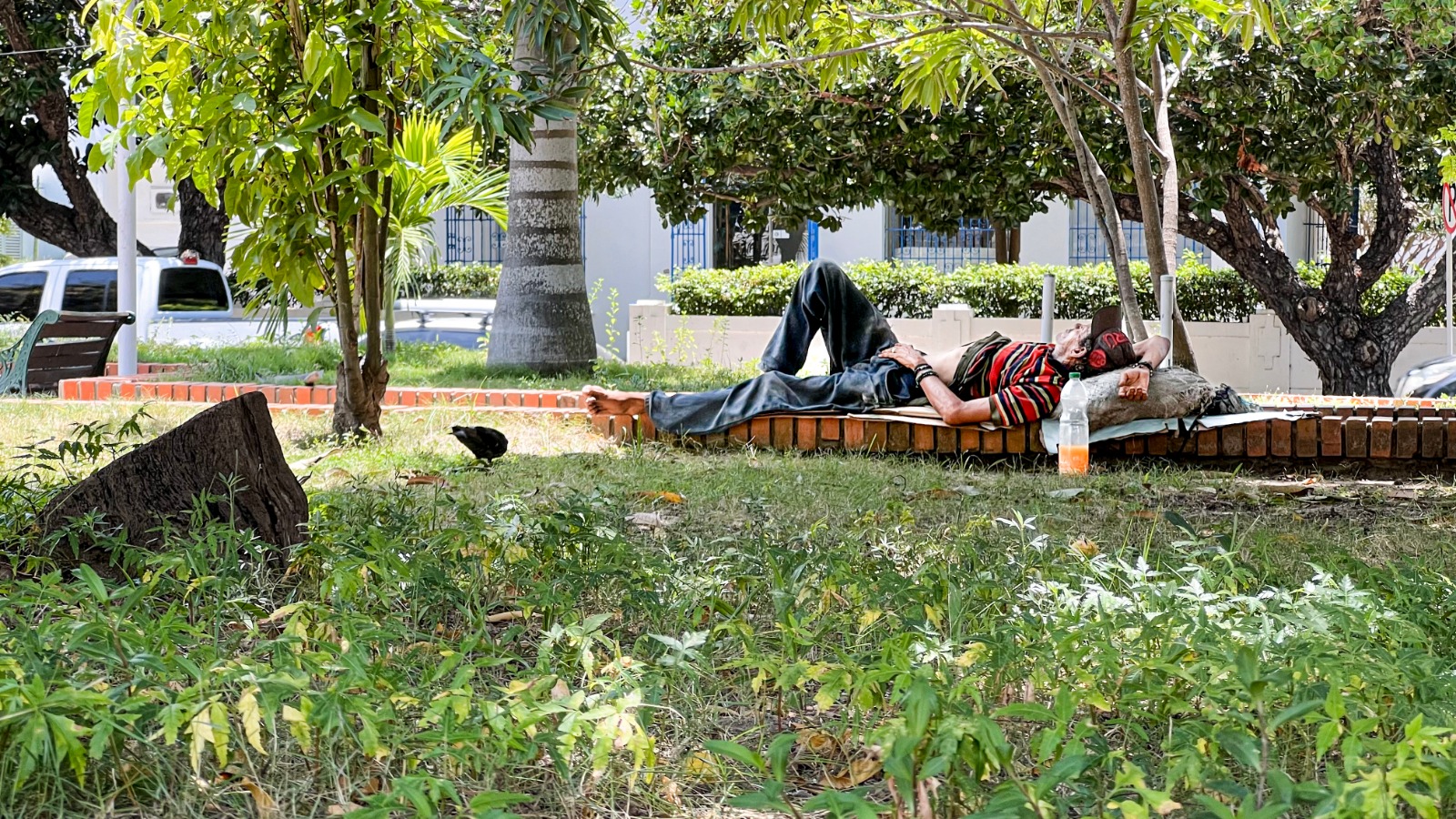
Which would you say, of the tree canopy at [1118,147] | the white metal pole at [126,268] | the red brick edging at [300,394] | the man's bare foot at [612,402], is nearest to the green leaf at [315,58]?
the man's bare foot at [612,402]

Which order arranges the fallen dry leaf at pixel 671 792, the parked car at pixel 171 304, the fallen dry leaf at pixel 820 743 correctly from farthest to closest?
1. the parked car at pixel 171 304
2. the fallen dry leaf at pixel 820 743
3. the fallen dry leaf at pixel 671 792

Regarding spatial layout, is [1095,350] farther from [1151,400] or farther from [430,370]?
[430,370]

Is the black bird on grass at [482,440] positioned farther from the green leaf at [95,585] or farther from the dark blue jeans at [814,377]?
the green leaf at [95,585]

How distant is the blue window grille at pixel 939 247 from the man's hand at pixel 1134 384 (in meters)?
14.9

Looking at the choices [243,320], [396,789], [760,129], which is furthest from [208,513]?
[243,320]

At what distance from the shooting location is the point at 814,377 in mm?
7020

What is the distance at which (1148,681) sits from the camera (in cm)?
252

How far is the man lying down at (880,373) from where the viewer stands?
21.2ft

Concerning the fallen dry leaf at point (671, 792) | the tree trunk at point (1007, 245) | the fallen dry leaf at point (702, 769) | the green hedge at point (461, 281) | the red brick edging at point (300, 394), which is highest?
the tree trunk at point (1007, 245)

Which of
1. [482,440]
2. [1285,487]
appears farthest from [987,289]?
[482,440]

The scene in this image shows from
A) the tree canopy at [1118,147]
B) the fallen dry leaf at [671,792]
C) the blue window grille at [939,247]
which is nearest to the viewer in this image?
the fallen dry leaf at [671,792]

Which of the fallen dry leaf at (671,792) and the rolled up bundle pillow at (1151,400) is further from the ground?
the rolled up bundle pillow at (1151,400)

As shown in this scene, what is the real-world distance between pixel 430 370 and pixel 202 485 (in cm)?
759

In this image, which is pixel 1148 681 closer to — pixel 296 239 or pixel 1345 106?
pixel 296 239
